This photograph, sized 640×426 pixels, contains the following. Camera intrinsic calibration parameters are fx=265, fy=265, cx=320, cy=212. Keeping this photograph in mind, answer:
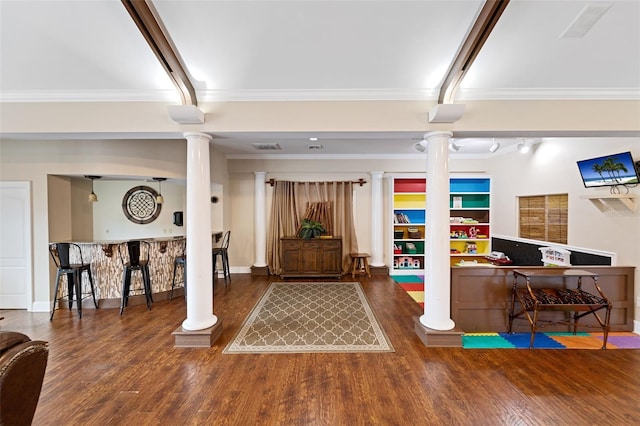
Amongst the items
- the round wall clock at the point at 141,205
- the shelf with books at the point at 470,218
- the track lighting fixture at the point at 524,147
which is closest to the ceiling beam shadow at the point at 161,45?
the round wall clock at the point at 141,205

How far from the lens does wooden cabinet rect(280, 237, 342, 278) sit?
5660mm

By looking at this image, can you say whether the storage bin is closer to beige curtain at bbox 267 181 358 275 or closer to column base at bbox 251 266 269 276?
beige curtain at bbox 267 181 358 275

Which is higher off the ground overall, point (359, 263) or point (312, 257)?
point (312, 257)

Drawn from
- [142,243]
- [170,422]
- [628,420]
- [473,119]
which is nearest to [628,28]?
[473,119]

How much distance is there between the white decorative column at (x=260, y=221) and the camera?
602 centimetres

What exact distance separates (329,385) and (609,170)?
4.51 m

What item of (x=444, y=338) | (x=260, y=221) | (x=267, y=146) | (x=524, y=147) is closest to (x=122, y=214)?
(x=260, y=221)

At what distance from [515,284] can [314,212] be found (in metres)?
3.87

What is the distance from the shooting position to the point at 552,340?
335 centimetres

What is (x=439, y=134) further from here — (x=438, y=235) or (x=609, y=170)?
(x=609, y=170)

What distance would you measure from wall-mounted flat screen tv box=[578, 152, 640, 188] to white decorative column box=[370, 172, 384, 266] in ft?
10.9

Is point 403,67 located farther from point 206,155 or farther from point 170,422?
point 170,422

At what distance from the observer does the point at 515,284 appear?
11.3 ft

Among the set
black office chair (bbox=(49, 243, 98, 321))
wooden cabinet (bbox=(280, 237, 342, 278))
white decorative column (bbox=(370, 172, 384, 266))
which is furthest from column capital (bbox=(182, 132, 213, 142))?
white decorative column (bbox=(370, 172, 384, 266))
